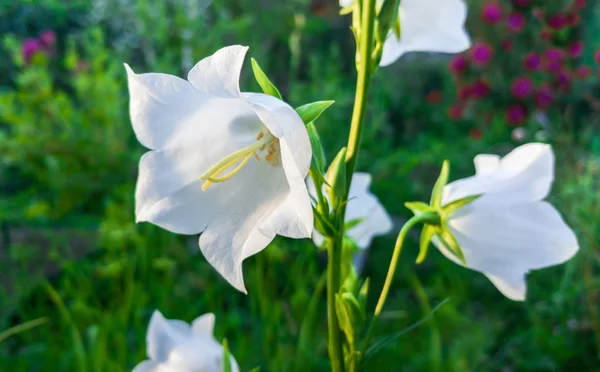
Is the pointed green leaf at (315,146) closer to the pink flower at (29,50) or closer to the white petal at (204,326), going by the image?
the white petal at (204,326)

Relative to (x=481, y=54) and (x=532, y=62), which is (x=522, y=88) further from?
(x=481, y=54)

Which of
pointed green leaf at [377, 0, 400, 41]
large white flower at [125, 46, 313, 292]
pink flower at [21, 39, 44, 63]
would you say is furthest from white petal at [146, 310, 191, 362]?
pink flower at [21, 39, 44, 63]

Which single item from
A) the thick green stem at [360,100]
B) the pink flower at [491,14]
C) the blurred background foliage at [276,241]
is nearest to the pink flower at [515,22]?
the blurred background foliage at [276,241]

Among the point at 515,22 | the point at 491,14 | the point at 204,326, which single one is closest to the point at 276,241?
the point at 204,326

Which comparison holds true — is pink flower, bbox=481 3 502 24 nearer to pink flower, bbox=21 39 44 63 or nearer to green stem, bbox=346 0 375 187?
pink flower, bbox=21 39 44 63

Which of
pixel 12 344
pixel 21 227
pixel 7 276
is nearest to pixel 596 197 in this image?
pixel 12 344

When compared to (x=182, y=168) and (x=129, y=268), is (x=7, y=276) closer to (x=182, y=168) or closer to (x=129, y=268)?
(x=129, y=268)
